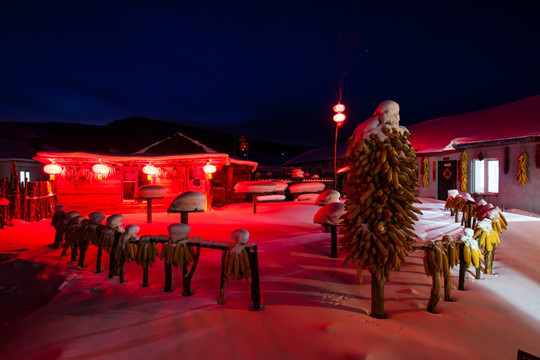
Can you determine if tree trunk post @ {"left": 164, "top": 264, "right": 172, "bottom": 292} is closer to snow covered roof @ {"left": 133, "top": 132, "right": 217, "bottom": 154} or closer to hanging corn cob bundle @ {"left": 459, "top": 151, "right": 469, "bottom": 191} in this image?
snow covered roof @ {"left": 133, "top": 132, "right": 217, "bottom": 154}

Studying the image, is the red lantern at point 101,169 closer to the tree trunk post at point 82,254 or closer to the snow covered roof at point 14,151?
the tree trunk post at point 82,254

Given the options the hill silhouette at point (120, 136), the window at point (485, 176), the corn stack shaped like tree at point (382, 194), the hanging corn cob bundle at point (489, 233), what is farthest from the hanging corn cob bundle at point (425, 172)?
the hill silhouette at point (120, 136)

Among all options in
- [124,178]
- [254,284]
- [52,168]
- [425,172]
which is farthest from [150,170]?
[425,172]

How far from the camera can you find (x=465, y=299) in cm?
443

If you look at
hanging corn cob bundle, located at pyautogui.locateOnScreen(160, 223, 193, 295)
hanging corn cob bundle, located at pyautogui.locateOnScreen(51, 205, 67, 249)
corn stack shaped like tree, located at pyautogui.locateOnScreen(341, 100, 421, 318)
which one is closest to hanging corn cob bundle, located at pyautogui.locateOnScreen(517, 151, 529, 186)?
corn stack shaped like tree, located at pyautogui.locateOnScreen(341, 100, 421, 318)

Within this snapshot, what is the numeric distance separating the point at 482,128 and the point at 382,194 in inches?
721

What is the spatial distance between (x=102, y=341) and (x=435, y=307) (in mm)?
4663

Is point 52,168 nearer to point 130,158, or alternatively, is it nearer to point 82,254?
point 130,158

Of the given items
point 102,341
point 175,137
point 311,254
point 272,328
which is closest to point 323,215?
point 311,254

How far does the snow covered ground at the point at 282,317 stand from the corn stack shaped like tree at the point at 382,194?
765 mm

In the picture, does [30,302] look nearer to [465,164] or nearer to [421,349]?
[421,349]

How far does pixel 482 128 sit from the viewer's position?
675 inches

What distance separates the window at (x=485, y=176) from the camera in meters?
15.1

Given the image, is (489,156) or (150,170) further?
(489,156)
